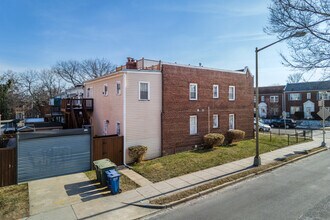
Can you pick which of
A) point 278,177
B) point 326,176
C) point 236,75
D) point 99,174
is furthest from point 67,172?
point 236,75

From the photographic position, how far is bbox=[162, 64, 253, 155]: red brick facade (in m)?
17.3

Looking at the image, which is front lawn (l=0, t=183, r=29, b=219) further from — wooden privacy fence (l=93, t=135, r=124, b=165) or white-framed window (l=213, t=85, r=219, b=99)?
white-framed window (l=213, t=85, r=219, b=99)

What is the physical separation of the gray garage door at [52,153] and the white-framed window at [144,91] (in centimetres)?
452

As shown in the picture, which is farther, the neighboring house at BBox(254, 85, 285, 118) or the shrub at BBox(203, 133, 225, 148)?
the neighboring house at BBox(254, 85, 285, 118)

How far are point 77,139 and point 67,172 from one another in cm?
198

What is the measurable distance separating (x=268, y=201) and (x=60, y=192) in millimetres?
9028

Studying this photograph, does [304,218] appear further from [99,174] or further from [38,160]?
[38,160]

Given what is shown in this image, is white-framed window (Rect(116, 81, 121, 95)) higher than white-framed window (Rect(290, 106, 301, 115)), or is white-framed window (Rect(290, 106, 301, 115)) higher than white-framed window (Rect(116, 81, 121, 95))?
white-framed window (Rect(116, 81, 121, 95))

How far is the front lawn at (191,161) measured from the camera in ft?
41.9

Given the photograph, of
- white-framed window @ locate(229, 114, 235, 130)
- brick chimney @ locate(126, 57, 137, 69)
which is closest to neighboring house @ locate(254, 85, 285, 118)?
white-framed window @ locate(229, 114, 235, 130)

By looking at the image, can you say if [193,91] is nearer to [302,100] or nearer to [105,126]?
[105,126]

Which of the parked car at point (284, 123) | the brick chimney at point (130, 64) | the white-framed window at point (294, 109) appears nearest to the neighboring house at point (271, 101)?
the white-framed window at point (294, 109)

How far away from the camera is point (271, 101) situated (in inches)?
2160

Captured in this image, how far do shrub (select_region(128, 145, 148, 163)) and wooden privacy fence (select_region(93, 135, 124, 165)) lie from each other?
2.36 feet
